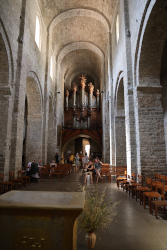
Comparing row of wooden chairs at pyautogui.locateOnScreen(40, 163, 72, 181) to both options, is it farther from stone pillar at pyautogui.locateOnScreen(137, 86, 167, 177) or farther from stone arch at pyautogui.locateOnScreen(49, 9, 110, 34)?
stone arch at pyautogui.locateOnScreen(49, 9, 110, 34)

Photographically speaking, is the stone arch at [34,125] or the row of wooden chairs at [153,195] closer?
the row of wooden chairs at [153,195]

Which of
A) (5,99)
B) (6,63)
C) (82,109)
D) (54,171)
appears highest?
(82,109)

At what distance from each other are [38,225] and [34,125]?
11562 mm

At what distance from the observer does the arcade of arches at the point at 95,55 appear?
7.16 metres

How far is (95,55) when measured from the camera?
2084 cm

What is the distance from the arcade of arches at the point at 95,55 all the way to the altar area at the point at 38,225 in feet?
18.9

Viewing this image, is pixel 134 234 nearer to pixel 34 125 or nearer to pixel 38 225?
pixel 38 225

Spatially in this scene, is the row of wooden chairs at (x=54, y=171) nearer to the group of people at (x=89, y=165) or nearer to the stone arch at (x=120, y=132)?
the group of people at (x=89, y=165)

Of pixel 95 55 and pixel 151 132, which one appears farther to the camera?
pixel 95 55

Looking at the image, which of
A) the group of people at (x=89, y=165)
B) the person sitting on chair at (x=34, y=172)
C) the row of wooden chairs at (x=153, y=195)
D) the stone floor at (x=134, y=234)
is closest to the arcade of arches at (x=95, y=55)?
the person sitting on chair at (x=34, y=172)

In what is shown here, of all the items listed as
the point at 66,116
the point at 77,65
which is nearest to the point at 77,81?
the point at 77,65

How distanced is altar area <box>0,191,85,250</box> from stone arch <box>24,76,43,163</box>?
36.0 ft

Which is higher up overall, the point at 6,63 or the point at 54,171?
the point at 6,63

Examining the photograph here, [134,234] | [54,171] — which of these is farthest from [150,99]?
[54,171]
